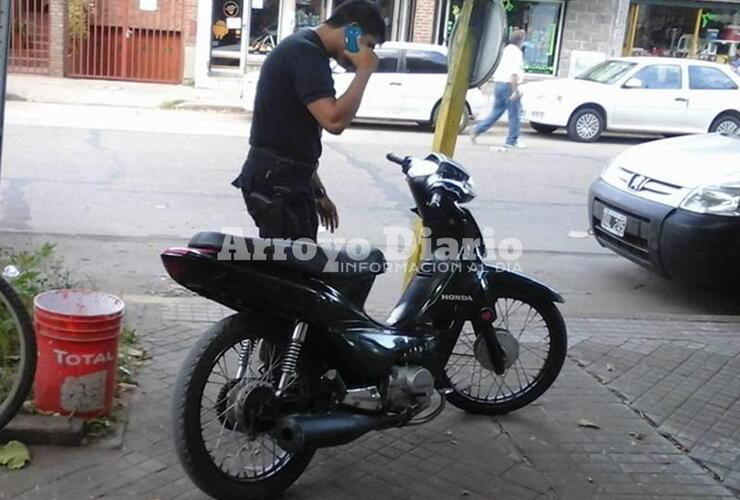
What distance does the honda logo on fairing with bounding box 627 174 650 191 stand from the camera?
23.6ft

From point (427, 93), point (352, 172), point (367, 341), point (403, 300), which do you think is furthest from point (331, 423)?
point (427, 93)

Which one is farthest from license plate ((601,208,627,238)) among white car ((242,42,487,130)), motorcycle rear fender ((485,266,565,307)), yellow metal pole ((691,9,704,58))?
yellow metal pole ((691,9,704,58))

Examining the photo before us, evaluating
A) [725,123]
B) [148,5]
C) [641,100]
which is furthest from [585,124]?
[148,5]

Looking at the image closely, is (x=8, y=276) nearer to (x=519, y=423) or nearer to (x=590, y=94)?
(x=519, y=423)

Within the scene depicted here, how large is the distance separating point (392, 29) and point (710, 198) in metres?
16.8

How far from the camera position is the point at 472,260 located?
14.2ft

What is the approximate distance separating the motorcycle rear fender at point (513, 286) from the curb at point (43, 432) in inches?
77.2

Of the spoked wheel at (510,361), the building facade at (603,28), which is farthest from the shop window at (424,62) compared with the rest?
the spoked wheel at (510,361)

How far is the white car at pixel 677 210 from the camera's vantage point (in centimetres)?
663

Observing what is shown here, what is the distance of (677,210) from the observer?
6.77 meters

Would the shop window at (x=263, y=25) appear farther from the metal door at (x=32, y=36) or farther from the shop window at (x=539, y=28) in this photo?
the shop window at (x=539, y=28)

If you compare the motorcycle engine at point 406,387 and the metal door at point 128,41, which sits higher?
the metal door at point 128,41

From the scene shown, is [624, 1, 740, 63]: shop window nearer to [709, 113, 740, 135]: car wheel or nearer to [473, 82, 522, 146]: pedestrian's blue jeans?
[709, 113, 740, 135]: car wheel

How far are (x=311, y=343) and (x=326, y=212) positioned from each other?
3.45 ft
